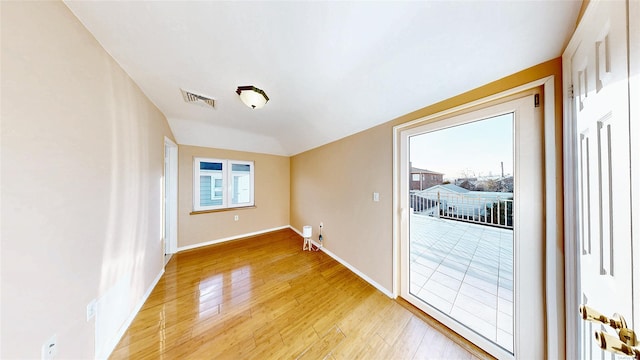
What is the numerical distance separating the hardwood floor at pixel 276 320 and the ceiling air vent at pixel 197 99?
232 cm

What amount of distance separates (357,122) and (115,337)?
3.11 metres

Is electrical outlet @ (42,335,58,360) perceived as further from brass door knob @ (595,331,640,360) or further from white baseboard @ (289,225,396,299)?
white baseboard @ (289,225,396,299)

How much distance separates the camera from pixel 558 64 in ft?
3.31

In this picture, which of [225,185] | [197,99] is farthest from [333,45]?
A: [225,185]

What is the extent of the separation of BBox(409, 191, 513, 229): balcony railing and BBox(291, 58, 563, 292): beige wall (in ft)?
1.16

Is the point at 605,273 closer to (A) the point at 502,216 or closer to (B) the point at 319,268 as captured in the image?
(A) the point at 502,216

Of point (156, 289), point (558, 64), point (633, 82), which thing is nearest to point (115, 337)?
point (156, 289)

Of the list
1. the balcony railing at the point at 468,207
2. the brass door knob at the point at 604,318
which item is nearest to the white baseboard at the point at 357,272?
the balcony railing at the point at 468,207

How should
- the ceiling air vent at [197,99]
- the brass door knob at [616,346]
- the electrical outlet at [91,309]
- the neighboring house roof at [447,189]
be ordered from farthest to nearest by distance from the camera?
1. the ceiling air vent at [197,99]
2. the neighboring house roof at [447,189]
3. the electrical outlet at [91,309]
4. the brass door knob at [616,346]

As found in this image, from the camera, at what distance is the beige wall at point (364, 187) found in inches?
54.0

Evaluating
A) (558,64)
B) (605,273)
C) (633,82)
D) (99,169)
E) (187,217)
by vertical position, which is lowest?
(187,217)

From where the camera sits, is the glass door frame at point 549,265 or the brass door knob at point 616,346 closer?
the brass door knob at point 616,346

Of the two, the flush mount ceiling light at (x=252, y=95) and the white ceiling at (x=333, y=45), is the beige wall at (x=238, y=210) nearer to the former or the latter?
the white ceiling at (x=333, y=45)

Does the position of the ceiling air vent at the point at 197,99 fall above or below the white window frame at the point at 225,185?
above
